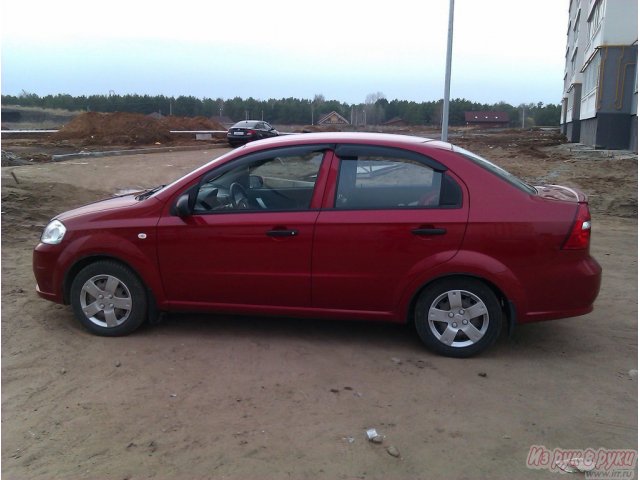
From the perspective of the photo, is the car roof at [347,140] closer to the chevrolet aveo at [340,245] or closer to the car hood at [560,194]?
the chevrolet aveo at [340,245]

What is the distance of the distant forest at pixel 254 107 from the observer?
70.2 meters

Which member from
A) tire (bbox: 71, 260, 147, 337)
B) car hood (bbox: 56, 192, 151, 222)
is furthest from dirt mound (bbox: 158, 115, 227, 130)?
tire (bbox: 71, 260, 147, 337)

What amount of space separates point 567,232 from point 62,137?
32412 mm

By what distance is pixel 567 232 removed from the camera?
4.46m

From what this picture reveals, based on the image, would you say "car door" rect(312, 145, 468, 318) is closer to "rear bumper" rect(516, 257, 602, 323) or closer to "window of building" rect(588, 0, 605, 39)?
"rear bumper" rect(516, 257, 602, 323)

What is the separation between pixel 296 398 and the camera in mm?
3967

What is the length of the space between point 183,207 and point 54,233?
4.07 feet

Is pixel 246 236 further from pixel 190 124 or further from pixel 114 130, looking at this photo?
pixel 190 124

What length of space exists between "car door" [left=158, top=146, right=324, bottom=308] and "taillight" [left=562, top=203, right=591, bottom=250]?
6.36ft

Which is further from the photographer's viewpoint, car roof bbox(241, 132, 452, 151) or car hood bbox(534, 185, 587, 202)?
car roof bbox(241, 132, 452, 151)

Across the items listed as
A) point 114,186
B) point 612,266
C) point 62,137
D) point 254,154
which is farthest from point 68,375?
point 62,137

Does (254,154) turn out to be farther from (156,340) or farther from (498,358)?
(498,358)

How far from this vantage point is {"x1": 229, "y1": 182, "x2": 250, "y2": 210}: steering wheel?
4.92m

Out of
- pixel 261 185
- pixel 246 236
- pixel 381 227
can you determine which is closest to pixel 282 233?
pixel 246 236
